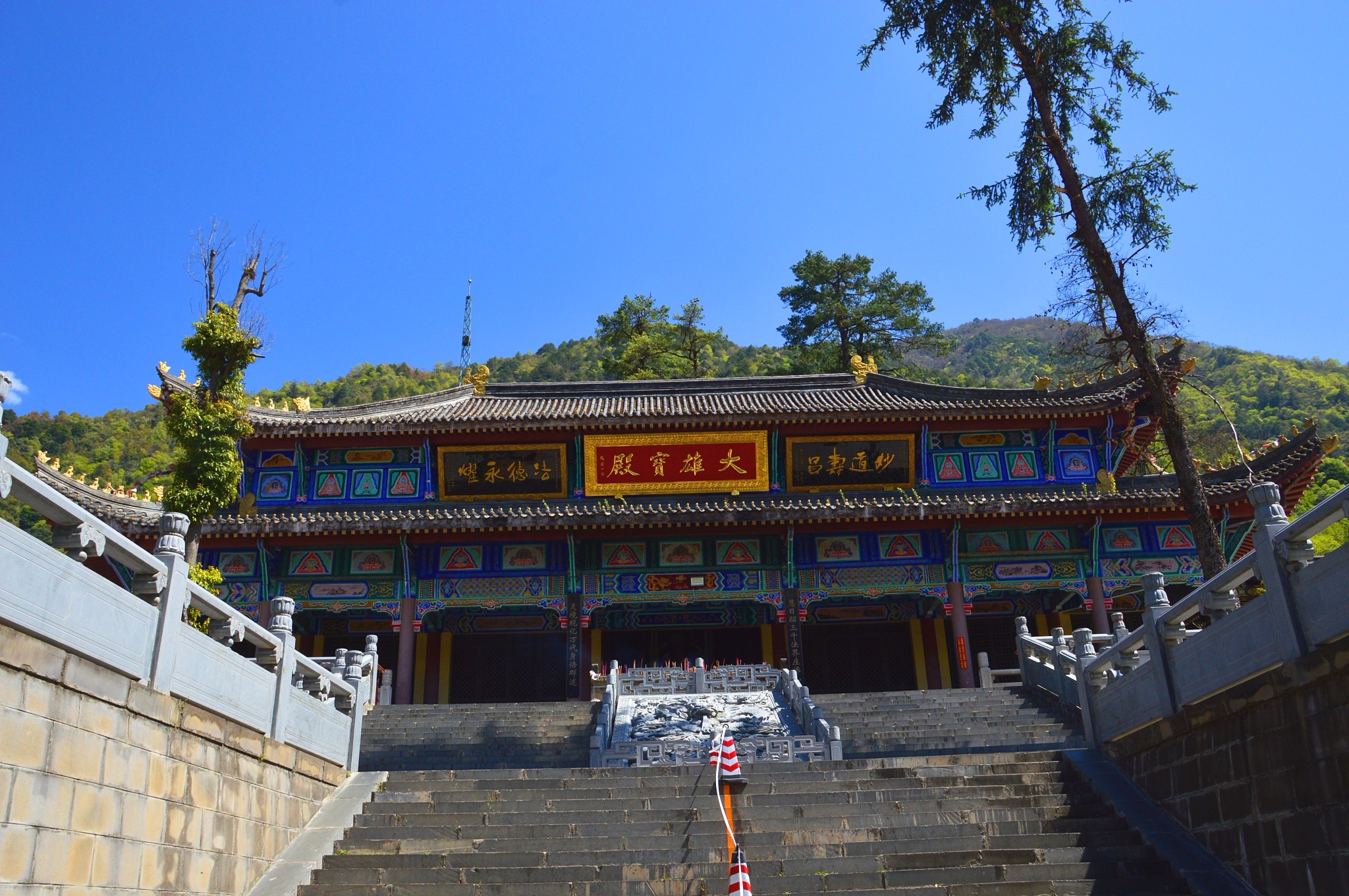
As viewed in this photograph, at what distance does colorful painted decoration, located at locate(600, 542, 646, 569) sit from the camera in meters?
21.0

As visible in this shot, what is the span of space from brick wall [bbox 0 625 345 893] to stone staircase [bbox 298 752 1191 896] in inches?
36.6

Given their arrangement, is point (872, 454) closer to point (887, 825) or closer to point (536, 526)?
point (536, 526)

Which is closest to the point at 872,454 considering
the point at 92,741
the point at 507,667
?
the point at 507,667

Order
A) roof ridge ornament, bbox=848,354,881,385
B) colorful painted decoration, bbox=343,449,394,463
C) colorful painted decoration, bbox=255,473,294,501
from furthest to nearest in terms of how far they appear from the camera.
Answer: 1. roof ridge ornament, bbox=848,354,881,385
2. colorful painted decoration, bbox=343,449,394,463
3. colorful painted decoration, bbox=255,473,294,501

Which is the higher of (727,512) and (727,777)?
(727,512)

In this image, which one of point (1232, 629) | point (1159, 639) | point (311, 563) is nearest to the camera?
point (1232, 629)

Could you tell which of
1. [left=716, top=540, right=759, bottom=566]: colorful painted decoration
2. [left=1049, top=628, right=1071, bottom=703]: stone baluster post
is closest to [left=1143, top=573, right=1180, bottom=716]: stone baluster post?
[left=1049, top=628, right=1071, bottom=703]: stone baluster post

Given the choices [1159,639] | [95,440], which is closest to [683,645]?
[1159,639]

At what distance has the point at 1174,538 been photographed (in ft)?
68.8

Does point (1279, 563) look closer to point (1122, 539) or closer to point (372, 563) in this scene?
point (1122, 539)

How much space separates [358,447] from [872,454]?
11.9 meters

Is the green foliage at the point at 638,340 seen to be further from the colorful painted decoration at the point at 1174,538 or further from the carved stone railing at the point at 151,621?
the carved stone railing at the point at 151,621

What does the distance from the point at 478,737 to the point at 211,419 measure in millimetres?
6062

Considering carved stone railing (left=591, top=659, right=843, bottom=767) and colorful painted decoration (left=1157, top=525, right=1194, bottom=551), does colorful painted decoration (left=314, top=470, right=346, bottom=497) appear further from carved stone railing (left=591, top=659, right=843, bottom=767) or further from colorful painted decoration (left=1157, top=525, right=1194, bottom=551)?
colorful painted decoration (left=1157, top=525, right=1194, bottom=551)
